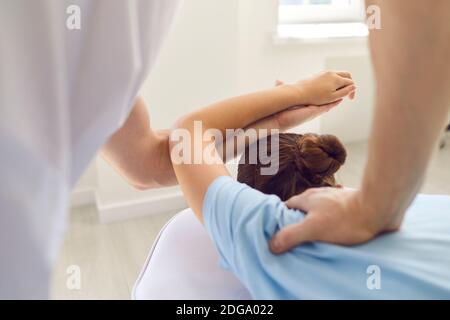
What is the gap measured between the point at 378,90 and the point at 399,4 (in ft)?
0.35

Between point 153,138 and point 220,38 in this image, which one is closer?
point 153,138

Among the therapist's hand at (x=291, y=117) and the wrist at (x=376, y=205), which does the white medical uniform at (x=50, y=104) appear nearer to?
the wrist at (x=376, y=205)

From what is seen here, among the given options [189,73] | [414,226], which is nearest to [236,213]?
[414,226]

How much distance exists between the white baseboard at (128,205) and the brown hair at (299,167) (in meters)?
1.29

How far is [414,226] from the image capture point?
2.39 feet

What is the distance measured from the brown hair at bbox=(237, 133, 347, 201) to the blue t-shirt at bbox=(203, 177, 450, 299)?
15 cm

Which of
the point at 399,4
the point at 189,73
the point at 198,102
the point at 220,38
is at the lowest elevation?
the point at 198,102

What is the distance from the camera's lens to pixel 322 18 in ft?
8.39

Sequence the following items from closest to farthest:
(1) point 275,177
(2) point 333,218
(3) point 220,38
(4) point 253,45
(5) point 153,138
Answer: (2) point 333,218 < (1) point 275,177 < (5) point 153,138 < (3) point 220,38 < (4) point 253,45

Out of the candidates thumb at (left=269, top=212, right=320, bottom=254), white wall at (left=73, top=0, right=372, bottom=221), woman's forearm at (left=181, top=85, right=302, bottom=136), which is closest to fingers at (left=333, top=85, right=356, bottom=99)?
woman's forearm at (left=181, top=85, right=302, bottom=136)

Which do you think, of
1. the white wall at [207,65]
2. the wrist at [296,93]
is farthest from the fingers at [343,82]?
the white wall at [207,65]

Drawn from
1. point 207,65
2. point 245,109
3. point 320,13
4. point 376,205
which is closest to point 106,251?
A: point 207,65

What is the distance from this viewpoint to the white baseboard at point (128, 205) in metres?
2.04

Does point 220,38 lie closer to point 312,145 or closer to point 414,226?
point 312,145
